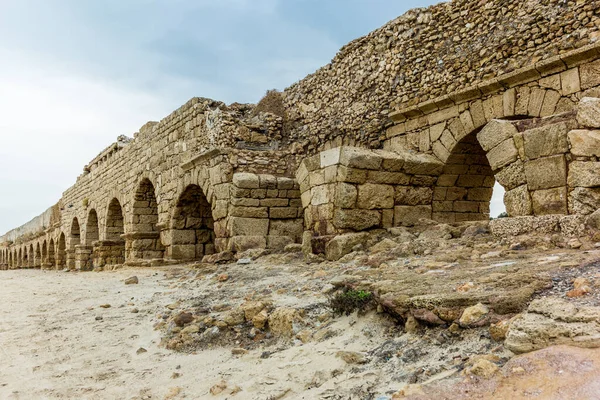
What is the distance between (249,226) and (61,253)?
19.7 meters

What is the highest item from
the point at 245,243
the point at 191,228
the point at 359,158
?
the point at 359,158

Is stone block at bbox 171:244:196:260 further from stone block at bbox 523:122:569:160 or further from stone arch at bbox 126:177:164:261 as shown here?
stone block at bbox 523:122:569:160

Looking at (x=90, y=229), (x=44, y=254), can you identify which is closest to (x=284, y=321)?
(x=90, y=229)

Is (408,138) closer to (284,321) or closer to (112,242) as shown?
(284,321)

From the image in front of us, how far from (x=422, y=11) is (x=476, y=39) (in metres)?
1.20

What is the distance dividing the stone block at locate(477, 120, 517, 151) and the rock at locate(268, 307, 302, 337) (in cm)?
288

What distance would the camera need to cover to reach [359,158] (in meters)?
6.06

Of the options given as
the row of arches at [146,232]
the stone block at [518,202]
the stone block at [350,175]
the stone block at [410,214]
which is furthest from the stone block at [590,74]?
the row of arches at [146,232]

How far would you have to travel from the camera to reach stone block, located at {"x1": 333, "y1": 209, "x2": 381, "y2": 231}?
5969 mm

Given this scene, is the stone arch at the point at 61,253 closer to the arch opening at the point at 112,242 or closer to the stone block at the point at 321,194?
the arch opening at the point at 112,242

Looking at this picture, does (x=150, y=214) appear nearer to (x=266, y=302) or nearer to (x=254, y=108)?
(x=254, y=108)

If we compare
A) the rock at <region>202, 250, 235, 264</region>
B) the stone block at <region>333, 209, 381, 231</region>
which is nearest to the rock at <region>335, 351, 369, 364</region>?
the stone block at <region>333, 209, 381, 231</region>

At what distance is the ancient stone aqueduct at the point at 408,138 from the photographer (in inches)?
175

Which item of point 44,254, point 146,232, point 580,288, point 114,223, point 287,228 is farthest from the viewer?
point 44,254
